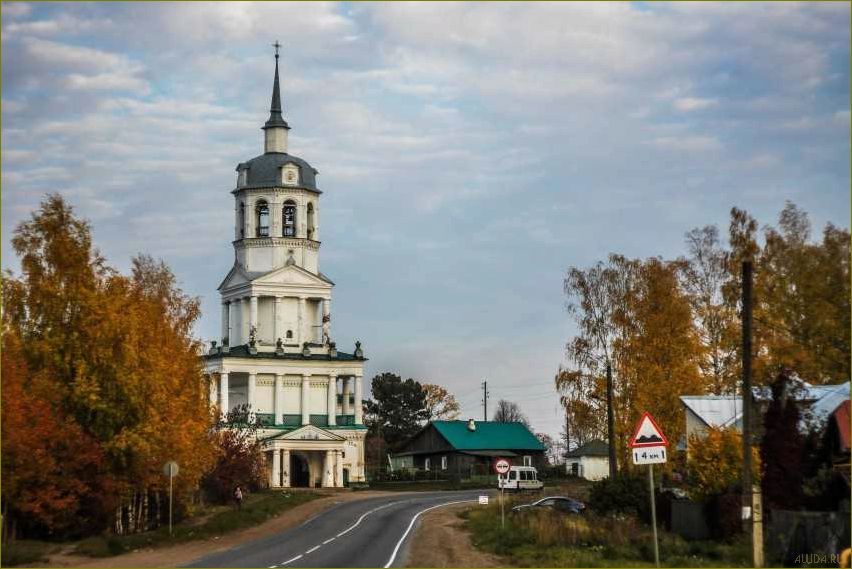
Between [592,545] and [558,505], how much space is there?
19826 mm

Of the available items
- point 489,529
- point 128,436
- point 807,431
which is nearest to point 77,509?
point 128,436

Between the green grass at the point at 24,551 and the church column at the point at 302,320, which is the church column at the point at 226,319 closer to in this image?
the church column at the point at 302,320

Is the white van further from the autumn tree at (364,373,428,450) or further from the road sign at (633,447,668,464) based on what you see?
the road sign at (633,447,668,464)

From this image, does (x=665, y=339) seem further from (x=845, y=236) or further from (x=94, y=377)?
(x=94, y=377)

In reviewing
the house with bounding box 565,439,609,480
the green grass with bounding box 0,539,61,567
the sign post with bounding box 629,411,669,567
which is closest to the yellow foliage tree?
the sign post with bounding box 629,411,669,567

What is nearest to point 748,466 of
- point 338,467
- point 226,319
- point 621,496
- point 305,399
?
point 621,496

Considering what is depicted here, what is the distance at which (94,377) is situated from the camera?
44938mm

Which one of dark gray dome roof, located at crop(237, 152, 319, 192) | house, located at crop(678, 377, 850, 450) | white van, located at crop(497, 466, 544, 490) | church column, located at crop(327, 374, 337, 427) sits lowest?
white van, located at crop(497, 466, 544, 490)

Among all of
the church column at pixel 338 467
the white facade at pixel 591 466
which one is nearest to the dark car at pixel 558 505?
the church column at pixel 338 467

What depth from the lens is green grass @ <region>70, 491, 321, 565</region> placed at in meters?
41.1

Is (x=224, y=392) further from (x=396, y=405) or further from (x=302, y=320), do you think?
(x=396, y=405)

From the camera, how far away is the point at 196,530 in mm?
47812

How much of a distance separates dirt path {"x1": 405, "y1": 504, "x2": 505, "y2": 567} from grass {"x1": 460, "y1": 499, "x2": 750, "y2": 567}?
0.58m

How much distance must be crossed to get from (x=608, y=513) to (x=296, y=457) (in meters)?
49.1
